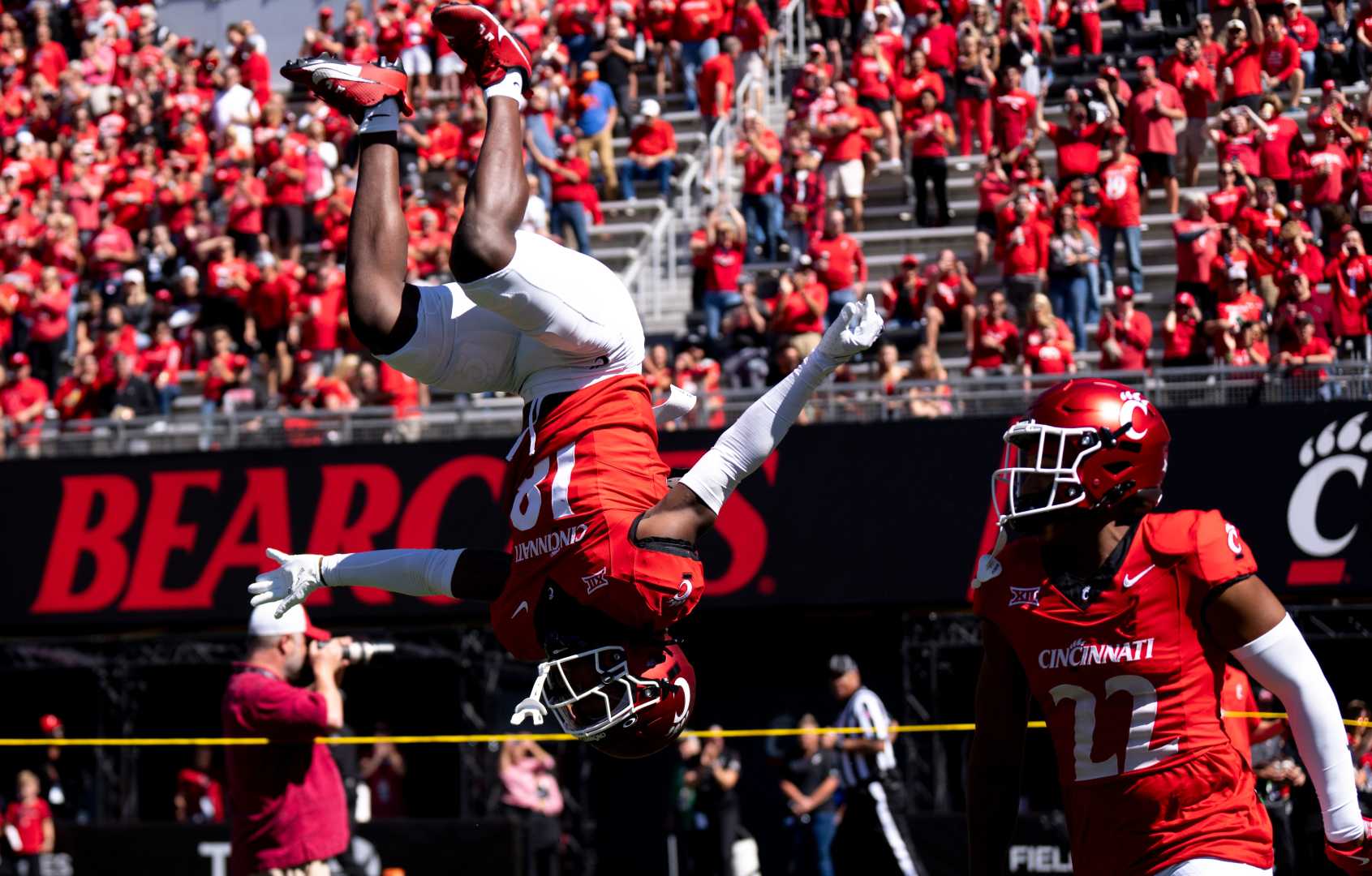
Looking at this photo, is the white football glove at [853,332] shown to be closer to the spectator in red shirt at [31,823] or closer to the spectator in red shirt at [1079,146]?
the spectator in red shirt at [1079,146]

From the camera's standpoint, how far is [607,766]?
15961mm

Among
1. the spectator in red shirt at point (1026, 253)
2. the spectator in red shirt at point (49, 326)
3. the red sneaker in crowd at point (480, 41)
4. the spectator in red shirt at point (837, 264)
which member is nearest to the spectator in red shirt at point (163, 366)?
the spectator in red shirt at point (49, 326)

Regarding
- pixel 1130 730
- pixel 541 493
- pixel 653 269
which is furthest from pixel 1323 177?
pixel 1130 730

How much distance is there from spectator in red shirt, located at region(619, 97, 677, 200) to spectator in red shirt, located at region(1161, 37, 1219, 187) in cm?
421

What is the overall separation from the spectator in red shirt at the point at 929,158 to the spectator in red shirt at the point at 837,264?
3.56 feet

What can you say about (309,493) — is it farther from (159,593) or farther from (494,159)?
(494,159)

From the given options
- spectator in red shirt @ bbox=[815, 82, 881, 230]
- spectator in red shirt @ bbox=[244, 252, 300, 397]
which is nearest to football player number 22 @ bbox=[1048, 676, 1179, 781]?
spectator in red shirt @ bbox=[815, 82, 881, 230]

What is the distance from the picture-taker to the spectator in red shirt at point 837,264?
14.5 meters

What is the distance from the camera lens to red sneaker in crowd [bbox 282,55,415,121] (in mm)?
5242

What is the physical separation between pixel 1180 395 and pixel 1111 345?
964mm

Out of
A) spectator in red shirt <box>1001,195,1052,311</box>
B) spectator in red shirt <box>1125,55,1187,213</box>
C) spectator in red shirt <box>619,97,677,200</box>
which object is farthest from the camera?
spectator in red shirt <box>619,97,677,200</box>

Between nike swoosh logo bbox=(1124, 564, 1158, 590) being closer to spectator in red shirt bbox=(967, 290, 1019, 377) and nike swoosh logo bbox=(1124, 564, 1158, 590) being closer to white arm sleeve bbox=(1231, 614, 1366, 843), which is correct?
white arm sleeve bbox=(1231, 614, 1366, 843)

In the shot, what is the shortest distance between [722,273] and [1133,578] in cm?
1082

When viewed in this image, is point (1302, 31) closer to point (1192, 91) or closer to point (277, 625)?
point (1192, 91)
